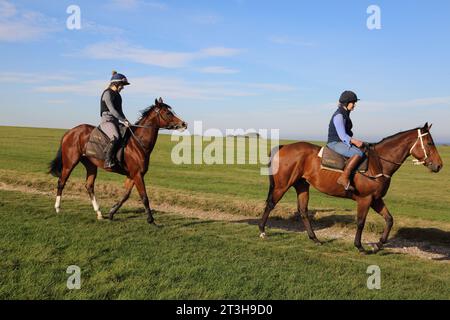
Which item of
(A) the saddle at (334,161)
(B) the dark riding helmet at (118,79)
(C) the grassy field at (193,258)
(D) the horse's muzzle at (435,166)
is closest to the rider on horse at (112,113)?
(B) the dark riding helmet at (118,79)

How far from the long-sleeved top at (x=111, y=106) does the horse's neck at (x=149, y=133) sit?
0.63 meters

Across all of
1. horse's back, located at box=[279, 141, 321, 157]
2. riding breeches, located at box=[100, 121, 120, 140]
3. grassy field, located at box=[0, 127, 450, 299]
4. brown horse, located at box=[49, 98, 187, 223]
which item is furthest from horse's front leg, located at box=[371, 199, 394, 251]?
riding breeches, located at box=[100, 121, 120, 140]

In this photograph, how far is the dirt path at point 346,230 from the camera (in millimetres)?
11531

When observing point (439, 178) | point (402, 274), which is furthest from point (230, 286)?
point (439, 178)

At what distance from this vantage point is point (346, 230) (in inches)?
531

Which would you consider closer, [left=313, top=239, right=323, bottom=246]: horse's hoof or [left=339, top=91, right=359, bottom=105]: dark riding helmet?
[left=339, top=91, right=359, bottom=105]: dark riding helmet

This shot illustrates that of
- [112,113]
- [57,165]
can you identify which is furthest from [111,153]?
[57,165]

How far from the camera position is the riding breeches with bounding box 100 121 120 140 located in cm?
1123

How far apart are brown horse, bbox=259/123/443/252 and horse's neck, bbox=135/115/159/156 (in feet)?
11.7

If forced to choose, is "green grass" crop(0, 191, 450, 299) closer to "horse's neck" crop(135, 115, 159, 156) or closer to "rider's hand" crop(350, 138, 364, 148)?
"horse's neck" crop(135, 115, 159, 156)

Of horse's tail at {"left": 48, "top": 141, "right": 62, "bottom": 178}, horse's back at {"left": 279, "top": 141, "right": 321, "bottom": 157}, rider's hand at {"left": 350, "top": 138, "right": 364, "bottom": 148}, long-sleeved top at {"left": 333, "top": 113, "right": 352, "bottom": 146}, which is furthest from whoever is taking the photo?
horse's tail at {"left": 48, "top": 141, "right": 62, "bottom": 178}

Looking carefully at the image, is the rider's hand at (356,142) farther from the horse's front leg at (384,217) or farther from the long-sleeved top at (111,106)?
the long-sleeved top at (111,106)
